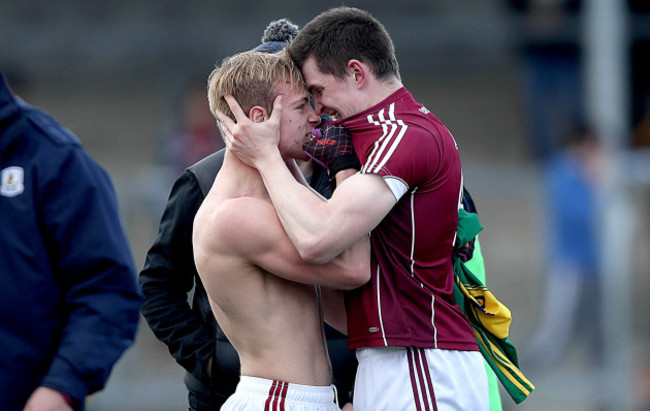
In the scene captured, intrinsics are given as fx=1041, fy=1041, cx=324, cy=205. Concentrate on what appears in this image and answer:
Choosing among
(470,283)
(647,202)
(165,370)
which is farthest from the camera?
(647,202)

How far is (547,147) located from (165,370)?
171 inches

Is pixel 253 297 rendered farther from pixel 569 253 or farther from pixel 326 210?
pixel 569 253

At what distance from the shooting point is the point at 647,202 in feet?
29.4

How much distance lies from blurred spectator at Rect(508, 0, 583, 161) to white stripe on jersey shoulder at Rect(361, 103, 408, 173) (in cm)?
673

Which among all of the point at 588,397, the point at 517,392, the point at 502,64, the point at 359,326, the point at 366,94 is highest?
the point at 366,94

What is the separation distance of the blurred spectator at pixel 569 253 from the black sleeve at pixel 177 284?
468cm

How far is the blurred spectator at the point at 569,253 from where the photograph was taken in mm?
8070

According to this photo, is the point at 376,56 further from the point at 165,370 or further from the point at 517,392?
the point at 165,370

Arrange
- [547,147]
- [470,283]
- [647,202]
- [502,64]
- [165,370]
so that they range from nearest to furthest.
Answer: [470,283] → [165,370] → [647,202] → [547,147] → [502,64]

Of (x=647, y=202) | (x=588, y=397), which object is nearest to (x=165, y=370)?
(x=588, y=397)

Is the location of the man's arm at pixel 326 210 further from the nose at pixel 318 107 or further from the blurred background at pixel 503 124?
the blurred background at pixel 503 124

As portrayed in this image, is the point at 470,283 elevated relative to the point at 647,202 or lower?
elevated

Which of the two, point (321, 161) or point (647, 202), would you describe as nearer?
point (321, 161)

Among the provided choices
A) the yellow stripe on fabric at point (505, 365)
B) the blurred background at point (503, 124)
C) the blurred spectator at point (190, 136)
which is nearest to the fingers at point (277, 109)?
the yellow stripe on fabric at point (505, 365)
